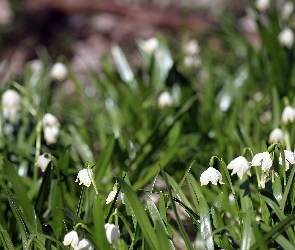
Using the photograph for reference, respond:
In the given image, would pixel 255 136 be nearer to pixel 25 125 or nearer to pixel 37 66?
pixel 25 125

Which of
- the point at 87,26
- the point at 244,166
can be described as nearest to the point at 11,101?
the point at 244,166

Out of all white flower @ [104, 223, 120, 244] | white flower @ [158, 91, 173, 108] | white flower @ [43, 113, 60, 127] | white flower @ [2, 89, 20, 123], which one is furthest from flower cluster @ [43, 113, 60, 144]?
white flower @ [104, 223, 120, 244]

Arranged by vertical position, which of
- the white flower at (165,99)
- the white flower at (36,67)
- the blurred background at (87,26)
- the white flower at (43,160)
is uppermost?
the white flower at (43,160)

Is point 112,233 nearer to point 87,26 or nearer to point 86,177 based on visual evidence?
point 86,177

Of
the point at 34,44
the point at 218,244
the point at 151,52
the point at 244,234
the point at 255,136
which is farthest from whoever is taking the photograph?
the point at 34,44

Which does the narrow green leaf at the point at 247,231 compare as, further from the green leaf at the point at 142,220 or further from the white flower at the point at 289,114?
the white flower at the point at 289,114

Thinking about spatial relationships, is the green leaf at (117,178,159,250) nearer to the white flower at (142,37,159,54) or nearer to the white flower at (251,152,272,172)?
the white flower at (251,152,272,172)

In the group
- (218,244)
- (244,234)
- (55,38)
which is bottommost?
(55,38)

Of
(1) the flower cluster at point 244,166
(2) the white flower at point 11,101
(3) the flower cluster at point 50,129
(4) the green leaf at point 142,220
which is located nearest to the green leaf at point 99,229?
(4) the green leaf at point 142,220

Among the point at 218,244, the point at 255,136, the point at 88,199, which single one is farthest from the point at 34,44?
the point at 218,244
